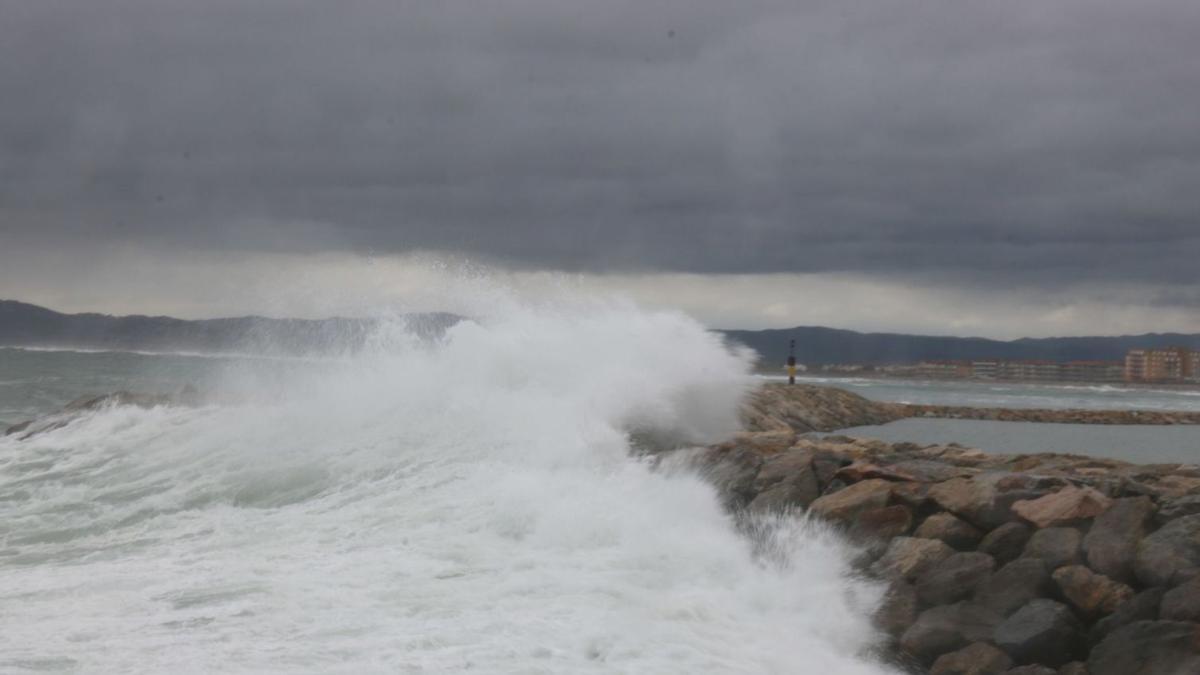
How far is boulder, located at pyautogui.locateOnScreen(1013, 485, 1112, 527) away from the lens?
7668 mm

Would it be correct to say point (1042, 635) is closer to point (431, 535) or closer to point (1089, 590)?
point (1089, 590)

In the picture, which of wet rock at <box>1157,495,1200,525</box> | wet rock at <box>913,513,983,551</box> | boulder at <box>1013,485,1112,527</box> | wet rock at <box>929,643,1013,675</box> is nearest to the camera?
wet rock at <box>929,643,1013,675</box>

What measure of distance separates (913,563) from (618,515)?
107 inches

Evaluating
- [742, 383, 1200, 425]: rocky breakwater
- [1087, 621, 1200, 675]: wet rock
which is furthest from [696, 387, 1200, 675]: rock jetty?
[742, 383, 1200, 425]: rocky breakwater

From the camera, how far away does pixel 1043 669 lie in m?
6.40

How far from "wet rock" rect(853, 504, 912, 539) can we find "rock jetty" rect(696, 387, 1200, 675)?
10 millimetres

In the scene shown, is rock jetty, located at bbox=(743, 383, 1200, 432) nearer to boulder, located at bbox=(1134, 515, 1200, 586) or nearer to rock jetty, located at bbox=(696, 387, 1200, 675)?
rock jetty, located at bbox=(696, 387, 1200, 675)

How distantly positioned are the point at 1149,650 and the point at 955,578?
1.34 metres

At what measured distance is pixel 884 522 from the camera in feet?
27.6

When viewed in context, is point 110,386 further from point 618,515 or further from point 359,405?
point 618,515

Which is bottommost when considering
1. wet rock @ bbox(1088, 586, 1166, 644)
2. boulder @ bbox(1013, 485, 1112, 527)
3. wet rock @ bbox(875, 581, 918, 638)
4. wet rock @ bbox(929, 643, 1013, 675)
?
wet rock @ bbox(929, 643, 1013, 675)

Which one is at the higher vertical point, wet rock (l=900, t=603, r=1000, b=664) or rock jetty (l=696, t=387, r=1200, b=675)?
rock jetty (l=696, t=387, r=1200, b=675)

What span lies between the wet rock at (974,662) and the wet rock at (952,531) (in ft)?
4.37

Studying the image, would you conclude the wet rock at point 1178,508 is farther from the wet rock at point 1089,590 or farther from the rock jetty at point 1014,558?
the wet rock at point 1089,590
